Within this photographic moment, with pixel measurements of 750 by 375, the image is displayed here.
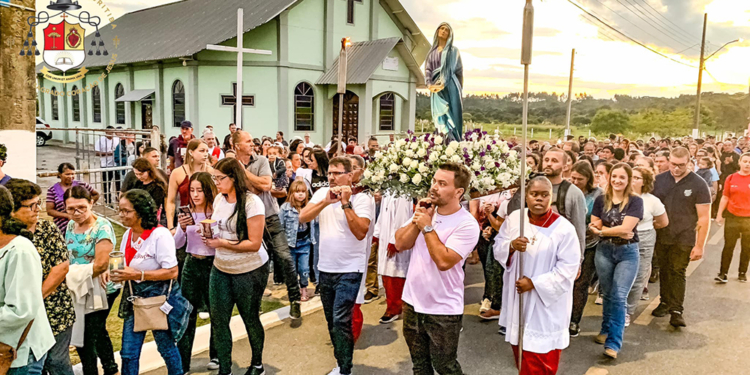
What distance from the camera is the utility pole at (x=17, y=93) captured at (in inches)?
218

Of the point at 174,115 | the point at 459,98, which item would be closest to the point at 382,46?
the point at 174,115

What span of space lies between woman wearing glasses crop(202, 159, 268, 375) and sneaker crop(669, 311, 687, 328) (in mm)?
4897

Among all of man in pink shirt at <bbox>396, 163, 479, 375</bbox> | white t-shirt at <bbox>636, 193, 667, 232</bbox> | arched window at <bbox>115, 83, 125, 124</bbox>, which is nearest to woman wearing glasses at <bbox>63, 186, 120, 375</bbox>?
man in pink shirt at <bbox>396, 163, 479, 375</bbox>

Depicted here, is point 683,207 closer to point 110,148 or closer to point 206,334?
point 206,334

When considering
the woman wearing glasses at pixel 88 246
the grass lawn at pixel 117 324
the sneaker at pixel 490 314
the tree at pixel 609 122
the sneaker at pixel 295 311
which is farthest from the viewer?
the tree at pixel 609 122

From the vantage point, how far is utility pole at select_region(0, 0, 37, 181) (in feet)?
18.2

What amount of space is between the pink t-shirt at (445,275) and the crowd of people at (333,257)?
0.03 ft

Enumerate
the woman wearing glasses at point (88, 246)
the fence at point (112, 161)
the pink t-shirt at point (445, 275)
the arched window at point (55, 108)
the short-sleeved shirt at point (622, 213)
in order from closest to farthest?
1. the pink t-shirt at point (445, 275)
2. the woman wearing glasses at point (88, 246)
3. the short-sleeved shirt at point (622, 213)
4. the fence at point (112, 161)
5. the arched window at point (55, 108)

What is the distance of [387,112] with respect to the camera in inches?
997

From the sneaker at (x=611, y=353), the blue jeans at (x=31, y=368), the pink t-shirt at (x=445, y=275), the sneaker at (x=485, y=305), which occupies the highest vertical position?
the pink t-shirt at (x=445, y=275)

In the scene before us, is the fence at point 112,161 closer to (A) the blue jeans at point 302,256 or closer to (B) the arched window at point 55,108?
(A) the blue jeans at point 302,256

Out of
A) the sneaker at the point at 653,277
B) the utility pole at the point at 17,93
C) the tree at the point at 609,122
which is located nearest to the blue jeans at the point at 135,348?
the utility pole at the point at 17,93

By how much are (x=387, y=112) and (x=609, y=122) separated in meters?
44.3

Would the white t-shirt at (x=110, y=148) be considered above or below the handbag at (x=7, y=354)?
above
